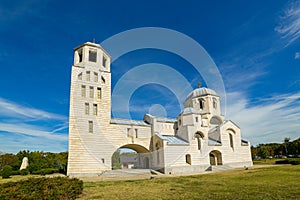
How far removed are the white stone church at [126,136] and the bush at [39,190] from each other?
18290 mm

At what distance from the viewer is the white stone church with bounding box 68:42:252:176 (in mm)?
28078

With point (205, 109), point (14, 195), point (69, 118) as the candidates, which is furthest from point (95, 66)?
point (14, 195)

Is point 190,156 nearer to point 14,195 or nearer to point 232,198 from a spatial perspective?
point 232,198

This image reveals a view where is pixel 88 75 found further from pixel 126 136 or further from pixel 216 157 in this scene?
pixel 216 157

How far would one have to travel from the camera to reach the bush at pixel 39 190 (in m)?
8.00

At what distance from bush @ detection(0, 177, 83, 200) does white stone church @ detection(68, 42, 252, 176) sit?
18.3 m

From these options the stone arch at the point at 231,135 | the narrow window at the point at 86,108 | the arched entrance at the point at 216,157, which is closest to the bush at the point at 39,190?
the narrow window at the point at 86,108

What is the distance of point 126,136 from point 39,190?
23281mm

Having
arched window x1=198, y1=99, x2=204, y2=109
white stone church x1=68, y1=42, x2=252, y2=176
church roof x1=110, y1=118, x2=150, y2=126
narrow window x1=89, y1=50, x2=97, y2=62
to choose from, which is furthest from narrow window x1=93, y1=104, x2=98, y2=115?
arched window x1=198, y1=99, x2=204, y2=109

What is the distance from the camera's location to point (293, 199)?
822 centimetres

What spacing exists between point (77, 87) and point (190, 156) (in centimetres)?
1963

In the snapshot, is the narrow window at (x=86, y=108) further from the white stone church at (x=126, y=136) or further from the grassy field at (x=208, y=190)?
the grassy field at (x=208, y=190)

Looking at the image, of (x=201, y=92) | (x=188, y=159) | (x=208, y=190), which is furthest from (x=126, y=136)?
(x=208, y=190)

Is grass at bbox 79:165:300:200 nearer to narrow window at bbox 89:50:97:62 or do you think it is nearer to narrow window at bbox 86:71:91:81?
narrow window at bbox 86:71:91:81
